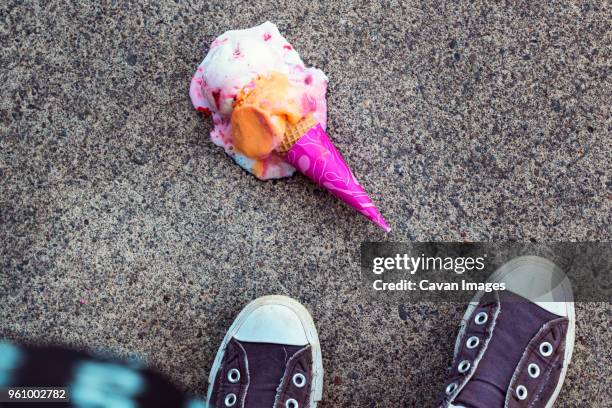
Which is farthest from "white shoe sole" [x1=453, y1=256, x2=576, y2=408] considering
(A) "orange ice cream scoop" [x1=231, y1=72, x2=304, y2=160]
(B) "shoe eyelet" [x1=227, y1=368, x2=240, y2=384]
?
(A) "orange ice cream scoop" [x1=231, y1=72, x2=304, y2=160]

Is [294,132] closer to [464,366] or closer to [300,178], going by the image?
[300,178]

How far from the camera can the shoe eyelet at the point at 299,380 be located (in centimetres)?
195

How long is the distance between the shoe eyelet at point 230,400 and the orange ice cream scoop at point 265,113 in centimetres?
77

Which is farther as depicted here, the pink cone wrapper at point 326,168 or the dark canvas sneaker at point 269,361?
the dark canvas sneaker at point 269,361

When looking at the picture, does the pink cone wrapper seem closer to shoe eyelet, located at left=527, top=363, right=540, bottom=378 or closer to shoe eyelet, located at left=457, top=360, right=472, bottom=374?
shoe eyelet, located at left=457, top=360, right=472, bottom=374

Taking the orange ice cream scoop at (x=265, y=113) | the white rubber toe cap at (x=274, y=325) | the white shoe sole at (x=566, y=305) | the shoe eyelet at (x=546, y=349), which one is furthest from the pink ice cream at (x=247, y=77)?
the shoe eyelet at (x=546, y=349)

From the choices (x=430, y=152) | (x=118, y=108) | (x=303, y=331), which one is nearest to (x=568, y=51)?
(x=430, y=152)

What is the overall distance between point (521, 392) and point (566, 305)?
0.31 m

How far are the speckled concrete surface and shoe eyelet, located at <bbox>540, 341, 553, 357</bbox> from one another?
110mm

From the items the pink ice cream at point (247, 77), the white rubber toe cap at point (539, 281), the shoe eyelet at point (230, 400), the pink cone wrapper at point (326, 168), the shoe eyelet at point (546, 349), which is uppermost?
the pink ice cream at point (247, 77)

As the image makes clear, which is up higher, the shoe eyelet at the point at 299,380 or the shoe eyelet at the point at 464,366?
the shoe eyelet at the point at 464,366

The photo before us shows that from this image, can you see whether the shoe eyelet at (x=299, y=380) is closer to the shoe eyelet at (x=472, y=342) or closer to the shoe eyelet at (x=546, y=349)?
the shoe eyelet at (x=472, y=342)

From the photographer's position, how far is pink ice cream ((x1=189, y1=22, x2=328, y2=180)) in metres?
1.86

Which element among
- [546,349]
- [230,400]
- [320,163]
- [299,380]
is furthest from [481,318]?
[230,400]
